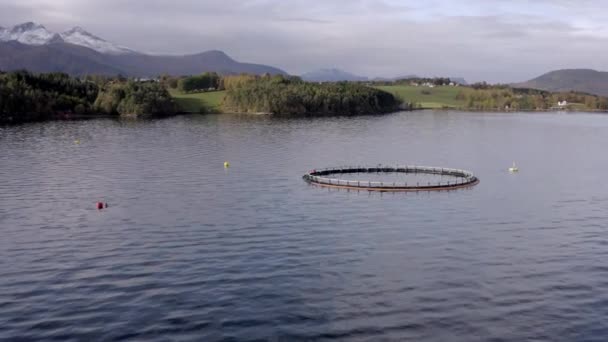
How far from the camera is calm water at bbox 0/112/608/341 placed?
111 feet

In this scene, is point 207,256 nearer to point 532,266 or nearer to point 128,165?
point 532,266

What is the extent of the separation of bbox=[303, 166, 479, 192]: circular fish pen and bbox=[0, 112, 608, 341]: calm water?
2.23m

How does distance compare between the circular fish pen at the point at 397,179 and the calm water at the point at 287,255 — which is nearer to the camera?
the calm water at the point at 287,255

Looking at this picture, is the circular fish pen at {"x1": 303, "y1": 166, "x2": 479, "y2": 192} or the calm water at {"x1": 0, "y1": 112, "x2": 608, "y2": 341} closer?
the calm water at {"x1": 0, "y1": 112, "x2": 608, "y2": 341}

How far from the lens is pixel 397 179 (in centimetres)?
8344

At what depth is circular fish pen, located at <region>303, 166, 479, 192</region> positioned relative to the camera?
74.4m

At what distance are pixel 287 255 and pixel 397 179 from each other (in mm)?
40133

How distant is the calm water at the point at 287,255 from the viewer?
3381 centimetres

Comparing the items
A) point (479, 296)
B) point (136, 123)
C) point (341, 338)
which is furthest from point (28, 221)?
point (136, 123)

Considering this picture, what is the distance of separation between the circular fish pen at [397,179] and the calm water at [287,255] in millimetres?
2233

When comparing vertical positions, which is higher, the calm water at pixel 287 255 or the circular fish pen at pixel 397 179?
the circular fish pen at pixel 397 179

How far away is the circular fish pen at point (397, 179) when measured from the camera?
2931 inches

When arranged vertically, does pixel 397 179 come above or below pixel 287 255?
above

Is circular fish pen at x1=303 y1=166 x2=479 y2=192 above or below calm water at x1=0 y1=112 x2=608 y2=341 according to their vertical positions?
above
